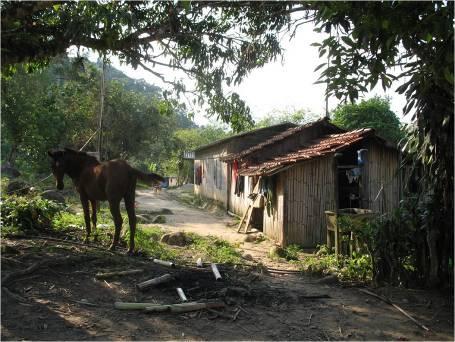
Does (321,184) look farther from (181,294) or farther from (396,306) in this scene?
(181,294)

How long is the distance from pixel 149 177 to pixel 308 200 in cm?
608

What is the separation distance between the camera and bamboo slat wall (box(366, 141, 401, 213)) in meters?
13.4

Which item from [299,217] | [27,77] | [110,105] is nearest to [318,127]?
[299,217]

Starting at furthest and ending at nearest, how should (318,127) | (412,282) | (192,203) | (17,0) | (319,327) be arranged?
(192,203), (318,127), (412,282), (17,0), (319,327)

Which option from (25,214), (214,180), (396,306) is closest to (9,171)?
(214,180)

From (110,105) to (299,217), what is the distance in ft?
77.3

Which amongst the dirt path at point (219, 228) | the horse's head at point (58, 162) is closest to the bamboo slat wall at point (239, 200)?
the dirt path at point (219, 228)

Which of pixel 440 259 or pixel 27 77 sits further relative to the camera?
pixel 27 77

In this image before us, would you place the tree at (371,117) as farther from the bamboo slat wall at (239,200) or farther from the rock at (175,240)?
the rock at (175,240)

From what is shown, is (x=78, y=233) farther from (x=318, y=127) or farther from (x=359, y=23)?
(x=318, y=127)

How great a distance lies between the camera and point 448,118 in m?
5.59

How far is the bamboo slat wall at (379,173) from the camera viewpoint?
13.4 meters

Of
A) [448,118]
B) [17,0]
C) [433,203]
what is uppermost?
[17,0]

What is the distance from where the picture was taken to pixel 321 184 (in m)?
12.7
